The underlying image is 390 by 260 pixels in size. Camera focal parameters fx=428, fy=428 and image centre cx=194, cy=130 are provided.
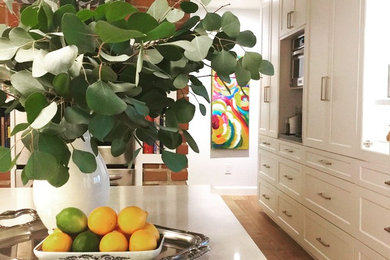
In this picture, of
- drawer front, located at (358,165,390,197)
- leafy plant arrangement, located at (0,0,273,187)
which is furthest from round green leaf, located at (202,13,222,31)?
drawer front, located at (358,165,390,197)

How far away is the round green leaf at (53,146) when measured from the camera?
678 mm

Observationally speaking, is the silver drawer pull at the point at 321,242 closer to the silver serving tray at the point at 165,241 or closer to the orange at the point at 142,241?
the silver serving tray at the point at 165,241

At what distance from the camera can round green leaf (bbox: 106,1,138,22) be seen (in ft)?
2.03

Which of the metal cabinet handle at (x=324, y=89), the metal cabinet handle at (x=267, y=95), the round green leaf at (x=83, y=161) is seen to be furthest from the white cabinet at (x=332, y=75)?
the round green leaf at (x=83, y=161)

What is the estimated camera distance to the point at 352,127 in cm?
262

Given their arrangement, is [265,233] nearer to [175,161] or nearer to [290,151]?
[290,151]

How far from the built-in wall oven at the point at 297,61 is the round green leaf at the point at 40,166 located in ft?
10.5

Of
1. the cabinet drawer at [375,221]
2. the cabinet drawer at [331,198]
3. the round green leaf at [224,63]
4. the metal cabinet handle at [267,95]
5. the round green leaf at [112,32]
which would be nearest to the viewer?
the round green leaf at [112,32]

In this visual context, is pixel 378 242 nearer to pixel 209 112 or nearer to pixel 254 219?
pixel 254 219

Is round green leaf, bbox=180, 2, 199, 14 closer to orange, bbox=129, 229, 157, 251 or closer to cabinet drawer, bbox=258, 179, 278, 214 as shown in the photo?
orange, bbox=129, 229, 157, 251

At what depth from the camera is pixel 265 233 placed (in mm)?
3955

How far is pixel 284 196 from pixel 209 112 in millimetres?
2054

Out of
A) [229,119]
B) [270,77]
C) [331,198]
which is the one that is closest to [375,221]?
[331,198]

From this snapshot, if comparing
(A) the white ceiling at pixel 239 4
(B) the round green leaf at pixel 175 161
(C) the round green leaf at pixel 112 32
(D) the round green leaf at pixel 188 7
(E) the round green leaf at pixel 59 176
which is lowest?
(E) the round green leaf at pixel 59 176
